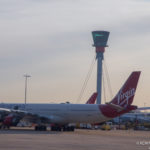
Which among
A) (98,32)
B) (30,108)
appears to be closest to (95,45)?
(98,32)

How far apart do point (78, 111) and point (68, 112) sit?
141cm

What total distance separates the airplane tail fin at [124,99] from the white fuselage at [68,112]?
3.42 feet

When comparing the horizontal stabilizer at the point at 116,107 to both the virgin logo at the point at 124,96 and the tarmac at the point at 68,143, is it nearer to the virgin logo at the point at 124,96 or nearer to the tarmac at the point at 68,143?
the virgin logo at the point at 124,96

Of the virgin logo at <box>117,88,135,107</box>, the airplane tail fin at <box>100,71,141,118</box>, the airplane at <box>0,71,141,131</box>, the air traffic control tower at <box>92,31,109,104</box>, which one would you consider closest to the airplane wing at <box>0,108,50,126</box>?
the airplane at <box>0,71,141,131</box>

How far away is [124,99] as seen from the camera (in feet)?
186

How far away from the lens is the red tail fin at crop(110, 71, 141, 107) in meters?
56.6

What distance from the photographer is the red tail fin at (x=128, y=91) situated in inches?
2229

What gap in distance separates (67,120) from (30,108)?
5298 millimetres

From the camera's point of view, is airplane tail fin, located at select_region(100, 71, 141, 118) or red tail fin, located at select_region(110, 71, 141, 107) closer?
airplane tail fin, located at select_region(100, 71, 141, 118)

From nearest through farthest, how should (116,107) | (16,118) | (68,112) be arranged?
(116,107)
(68,112)
(16,118)

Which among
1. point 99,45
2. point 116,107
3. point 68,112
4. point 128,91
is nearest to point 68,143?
point 116,107

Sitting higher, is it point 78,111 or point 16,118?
point 78,111

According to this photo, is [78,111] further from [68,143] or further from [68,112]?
[68,143]

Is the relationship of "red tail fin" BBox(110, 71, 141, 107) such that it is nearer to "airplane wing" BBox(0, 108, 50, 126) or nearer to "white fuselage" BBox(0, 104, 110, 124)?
"white fuselage" BBox(0, 104, 110, 124)
